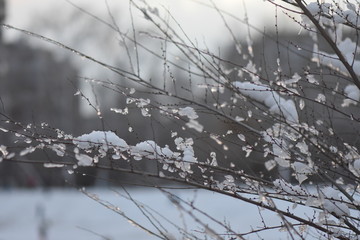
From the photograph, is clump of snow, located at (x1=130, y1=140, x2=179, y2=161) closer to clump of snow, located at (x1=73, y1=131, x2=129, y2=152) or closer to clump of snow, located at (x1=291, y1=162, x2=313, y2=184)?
clump of snow, located at (x1=73, y1=131, x2=129, y2=152)

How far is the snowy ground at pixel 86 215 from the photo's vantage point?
17359 mm

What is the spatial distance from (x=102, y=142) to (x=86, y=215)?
18648 millimetres

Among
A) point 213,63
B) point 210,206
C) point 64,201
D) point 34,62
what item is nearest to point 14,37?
point 34,62

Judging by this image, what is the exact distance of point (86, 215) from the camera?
21.2 meters

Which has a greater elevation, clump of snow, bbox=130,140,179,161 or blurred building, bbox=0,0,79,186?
blurred building, bbox=0,0,79,186

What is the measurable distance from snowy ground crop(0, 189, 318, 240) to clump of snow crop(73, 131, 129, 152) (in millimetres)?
11068

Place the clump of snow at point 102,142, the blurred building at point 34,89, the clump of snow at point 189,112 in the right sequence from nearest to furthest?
the clump of snow at point 102,142
the clump of snow at point 189,112
the blurred building at point 34,89

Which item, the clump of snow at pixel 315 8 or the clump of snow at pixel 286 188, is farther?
the clump of snow at pixel 315 8

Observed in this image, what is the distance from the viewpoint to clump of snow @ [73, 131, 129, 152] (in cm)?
297

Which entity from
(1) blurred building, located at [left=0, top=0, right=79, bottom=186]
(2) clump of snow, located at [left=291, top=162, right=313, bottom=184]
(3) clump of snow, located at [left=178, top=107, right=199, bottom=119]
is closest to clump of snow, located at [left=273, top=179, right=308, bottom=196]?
(2) clump of snow, located at [left=291, top=162, right=313, bottom=184]

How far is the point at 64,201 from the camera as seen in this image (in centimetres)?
2359

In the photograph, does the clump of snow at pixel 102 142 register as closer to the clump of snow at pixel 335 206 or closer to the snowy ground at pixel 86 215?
the clump of snow at pixel 335 206

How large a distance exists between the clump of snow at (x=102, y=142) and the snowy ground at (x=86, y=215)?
11.1m

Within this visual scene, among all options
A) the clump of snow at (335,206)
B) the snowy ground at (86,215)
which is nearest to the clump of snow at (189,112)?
the clump of snow at (335,206)
